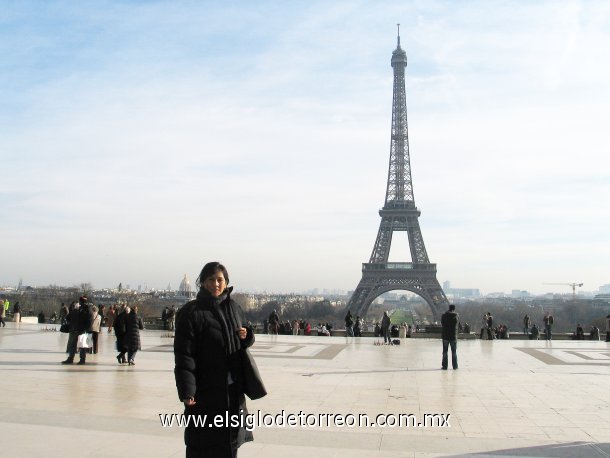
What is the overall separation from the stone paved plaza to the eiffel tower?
53992mm

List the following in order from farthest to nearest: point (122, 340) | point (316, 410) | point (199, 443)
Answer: point (122, 340) → point (316, 410) → point (199, 443)

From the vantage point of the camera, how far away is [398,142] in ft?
250

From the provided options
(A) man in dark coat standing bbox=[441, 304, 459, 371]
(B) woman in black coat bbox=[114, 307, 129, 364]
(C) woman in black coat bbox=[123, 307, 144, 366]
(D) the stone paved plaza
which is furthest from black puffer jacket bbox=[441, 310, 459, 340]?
(B) woman in black coat bbox=[114, 307, 129, 364]

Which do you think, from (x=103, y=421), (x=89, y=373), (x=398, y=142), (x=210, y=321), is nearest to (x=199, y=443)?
(x=210, y=321)

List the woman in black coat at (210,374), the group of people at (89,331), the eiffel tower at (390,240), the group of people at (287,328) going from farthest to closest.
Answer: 1. the eiffel tower at (390,240)
2. the group of people at (287,328)
3. the group of people at (89,331)
4. the woman in black coat at (210,374)

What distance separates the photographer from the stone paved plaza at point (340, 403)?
6637mm

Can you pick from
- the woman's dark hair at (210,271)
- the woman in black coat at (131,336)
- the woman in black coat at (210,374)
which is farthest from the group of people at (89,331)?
the woman in black coat at (210,374)

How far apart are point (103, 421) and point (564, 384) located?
27.8ft

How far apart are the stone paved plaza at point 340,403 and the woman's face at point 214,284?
2321 millimetres

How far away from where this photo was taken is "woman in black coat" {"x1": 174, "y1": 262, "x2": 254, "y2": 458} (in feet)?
14.6

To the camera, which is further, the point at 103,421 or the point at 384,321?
the point at 384,321

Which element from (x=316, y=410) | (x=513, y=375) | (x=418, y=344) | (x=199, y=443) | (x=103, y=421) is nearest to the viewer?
(x=199, y=443)

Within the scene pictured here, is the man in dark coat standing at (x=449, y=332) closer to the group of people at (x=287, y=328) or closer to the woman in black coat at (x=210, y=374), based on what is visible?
the woman in black coat at (x=210, y=374)

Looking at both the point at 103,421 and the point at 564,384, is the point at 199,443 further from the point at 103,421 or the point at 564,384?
the point at 564,384
